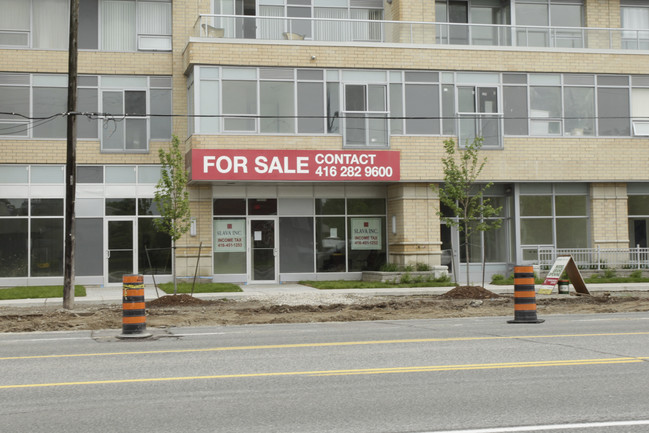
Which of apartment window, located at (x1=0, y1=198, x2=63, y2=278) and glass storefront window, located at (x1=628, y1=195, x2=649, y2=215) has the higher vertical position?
glass storefront window, located at (x1=628, y1=195, x2=649, y2=215)

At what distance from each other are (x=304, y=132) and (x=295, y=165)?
1.28m

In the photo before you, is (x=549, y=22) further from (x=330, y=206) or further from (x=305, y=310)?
(x=305, y=310)

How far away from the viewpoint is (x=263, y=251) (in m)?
29.2

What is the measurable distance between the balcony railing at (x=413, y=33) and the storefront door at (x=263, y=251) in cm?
647

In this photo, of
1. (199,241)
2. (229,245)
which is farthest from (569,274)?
(199,241)

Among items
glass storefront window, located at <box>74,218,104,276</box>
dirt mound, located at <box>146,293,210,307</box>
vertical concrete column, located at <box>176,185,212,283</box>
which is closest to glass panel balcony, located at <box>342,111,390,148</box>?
vertical concrete column, located at <box>176,185,212,283</box>

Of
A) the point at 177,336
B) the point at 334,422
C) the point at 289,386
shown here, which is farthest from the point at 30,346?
the point at 334,422

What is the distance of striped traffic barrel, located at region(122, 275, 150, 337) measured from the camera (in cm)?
1334

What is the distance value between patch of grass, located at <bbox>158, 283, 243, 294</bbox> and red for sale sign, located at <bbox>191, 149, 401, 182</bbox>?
349 cm

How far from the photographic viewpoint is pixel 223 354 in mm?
11258

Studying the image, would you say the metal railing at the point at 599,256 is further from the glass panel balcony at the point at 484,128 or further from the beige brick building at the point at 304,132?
the glass panel balcony at the point at 484,128

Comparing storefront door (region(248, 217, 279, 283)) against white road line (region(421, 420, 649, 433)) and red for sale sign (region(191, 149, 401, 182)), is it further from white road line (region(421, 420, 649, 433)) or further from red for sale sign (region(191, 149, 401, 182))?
white road line (region(421, 420, 649, 433))

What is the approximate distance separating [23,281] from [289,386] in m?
21.6

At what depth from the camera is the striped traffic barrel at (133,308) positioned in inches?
525
